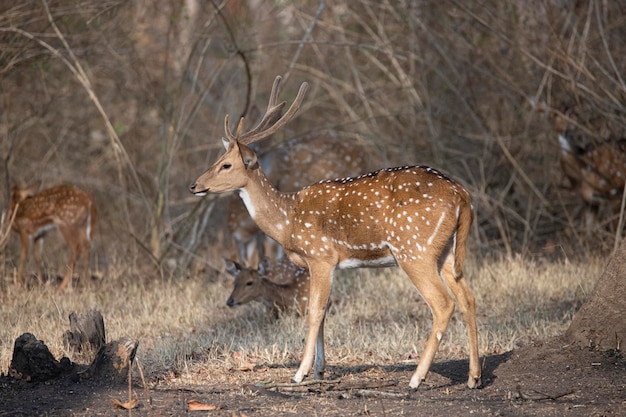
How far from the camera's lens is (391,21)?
42.7 ft

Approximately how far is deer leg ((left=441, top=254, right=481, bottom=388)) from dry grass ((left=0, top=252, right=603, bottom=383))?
1080 millimetres

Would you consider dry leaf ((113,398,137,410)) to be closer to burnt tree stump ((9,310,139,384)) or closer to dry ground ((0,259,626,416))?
dry ground ((0,259,626,416))

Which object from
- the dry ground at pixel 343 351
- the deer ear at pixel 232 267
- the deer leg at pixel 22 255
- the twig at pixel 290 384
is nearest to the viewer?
the dry ground at pixel 343 351

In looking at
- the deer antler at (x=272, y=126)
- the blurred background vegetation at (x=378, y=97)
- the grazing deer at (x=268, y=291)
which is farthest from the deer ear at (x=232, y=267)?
the deer antler at (x=272, y=126)

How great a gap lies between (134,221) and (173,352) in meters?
6.45

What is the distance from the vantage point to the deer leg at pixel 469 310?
6086 millimetres

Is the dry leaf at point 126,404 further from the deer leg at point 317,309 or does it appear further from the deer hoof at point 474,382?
the deer hoof at point 474,382

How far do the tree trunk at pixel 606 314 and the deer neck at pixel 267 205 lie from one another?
2206 millimetres

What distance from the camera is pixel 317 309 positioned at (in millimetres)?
6434

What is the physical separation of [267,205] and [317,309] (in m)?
0.96

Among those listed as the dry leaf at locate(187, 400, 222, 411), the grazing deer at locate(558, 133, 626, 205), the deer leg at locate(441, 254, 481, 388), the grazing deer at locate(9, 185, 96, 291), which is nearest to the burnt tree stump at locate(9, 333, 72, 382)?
the dry leaf at locate(187, 400, 222, 411)

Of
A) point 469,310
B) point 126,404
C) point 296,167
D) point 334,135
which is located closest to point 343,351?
point 469,310

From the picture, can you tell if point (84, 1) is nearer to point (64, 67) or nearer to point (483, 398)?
point (64, 67)

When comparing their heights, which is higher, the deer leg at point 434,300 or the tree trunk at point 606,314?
the deer leg at point 434,300
